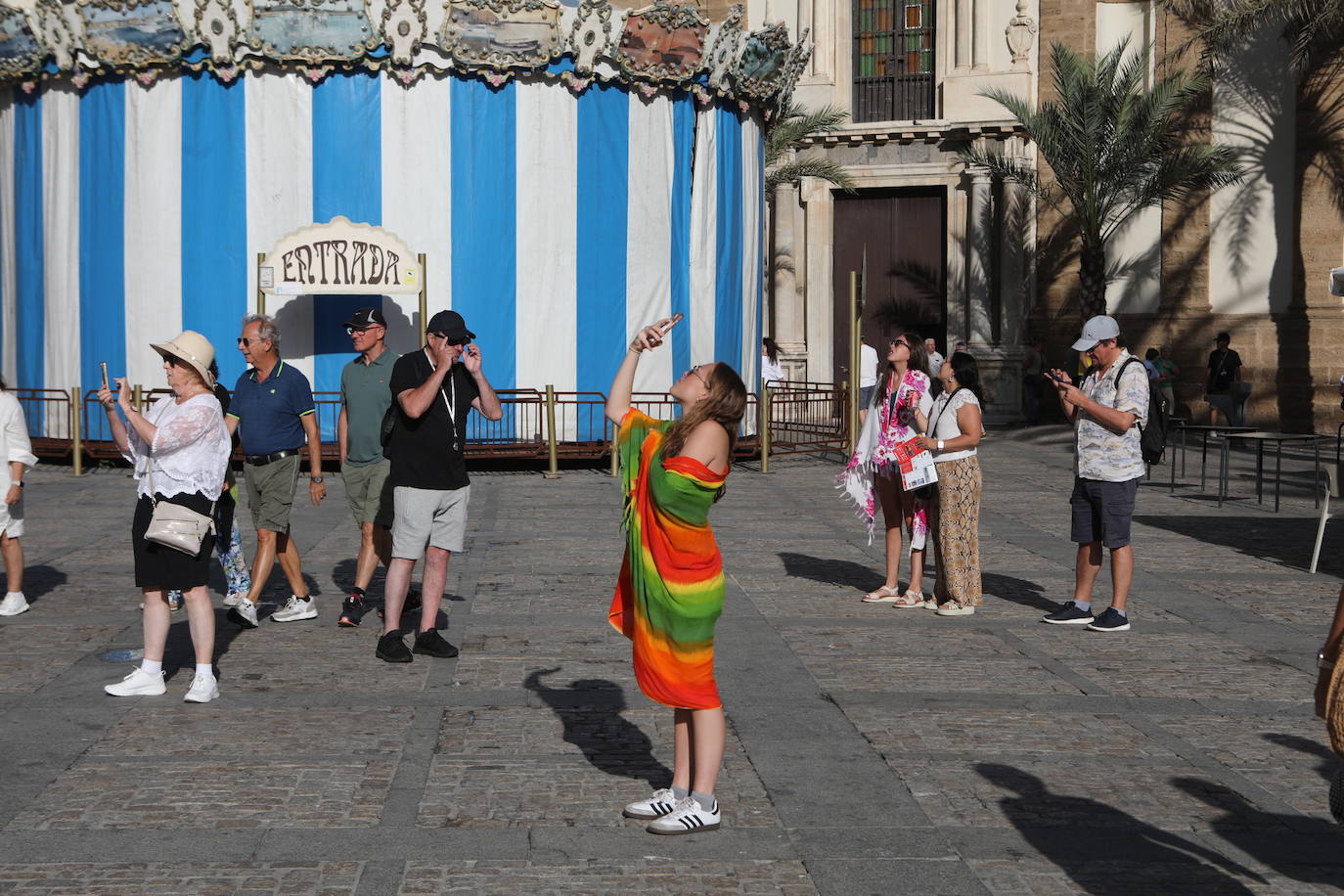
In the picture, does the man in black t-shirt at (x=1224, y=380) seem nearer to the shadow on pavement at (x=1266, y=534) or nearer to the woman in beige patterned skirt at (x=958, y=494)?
the shadow on pavement at (x=1266, y=534)

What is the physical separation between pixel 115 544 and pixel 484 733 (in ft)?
22.2

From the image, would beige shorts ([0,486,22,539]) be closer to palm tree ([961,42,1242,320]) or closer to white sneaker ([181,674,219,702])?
white sneaker ([181,674,219,702])

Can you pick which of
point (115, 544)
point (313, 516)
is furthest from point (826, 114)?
point (115, 544)

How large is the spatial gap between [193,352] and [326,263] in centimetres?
1060

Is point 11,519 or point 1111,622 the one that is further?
point 11,519

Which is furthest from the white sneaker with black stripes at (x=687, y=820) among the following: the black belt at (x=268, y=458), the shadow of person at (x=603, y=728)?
the black belt at (x=268, y=458)

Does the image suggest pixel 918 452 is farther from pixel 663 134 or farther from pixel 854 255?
pixel 854 255

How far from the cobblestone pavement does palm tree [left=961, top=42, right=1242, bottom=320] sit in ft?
51.9

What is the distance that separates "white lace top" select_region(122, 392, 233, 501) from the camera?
7.13 meters

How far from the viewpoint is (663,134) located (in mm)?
19141

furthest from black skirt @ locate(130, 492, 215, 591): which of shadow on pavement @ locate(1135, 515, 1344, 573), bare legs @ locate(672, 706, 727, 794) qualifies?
shadow on pavement @ locate(1135, 515, 1344, 573)

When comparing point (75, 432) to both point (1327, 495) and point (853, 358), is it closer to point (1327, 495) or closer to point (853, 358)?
point (853, 358)

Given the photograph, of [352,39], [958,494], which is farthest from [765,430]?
[958,494]

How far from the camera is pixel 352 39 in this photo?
1783cm
